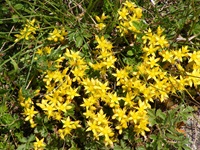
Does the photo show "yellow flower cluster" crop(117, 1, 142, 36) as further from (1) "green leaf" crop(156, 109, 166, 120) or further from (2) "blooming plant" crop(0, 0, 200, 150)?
(1) "green leaf" crop(156, 109, 166, 120)

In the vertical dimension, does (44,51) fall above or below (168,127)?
above

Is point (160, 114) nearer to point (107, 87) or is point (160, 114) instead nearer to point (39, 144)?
point (107, 87)

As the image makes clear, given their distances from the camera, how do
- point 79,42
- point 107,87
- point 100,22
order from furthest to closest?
point 100,22 → point 79,42 → point 107,87

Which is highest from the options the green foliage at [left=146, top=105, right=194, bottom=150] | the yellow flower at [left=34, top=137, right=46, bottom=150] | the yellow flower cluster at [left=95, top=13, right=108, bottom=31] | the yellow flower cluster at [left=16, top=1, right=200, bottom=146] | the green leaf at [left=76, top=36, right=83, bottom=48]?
the yellow flower cluster at [left=95, top=13, right=108, bottom=31]

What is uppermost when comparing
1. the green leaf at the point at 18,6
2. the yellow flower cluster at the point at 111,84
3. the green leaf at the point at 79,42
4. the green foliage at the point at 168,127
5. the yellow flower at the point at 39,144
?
the green leaf at the point at 18,6

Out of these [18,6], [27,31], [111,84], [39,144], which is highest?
[18,6]

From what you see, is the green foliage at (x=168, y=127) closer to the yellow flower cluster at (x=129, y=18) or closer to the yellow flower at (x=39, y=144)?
the yellow flower cluster at (x=129, y=18)

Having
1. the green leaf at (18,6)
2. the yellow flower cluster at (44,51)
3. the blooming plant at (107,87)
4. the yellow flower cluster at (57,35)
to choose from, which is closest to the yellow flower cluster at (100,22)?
the blooming plant at (107,87)

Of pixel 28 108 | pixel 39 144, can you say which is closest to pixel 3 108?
pixel 28 108

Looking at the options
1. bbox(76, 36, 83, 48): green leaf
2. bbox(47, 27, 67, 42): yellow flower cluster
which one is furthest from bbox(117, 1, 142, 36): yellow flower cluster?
bbox(47, 27, 67, 42): yellow flower cluster
